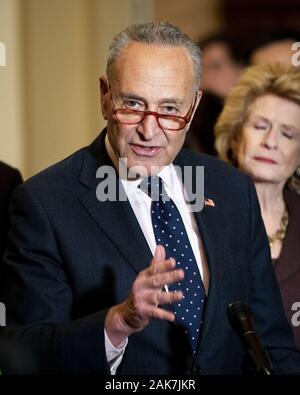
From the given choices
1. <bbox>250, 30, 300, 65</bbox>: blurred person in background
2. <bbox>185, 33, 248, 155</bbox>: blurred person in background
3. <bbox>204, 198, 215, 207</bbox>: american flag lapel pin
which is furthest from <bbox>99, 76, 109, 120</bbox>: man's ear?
<bbox>250, 30, 300, 65</bbox>: blurred person in background

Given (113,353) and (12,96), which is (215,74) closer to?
(12,96)

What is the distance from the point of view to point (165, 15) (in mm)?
3553

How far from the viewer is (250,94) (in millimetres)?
2031

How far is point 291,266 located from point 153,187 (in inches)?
19.6

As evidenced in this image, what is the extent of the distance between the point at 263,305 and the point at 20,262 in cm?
49

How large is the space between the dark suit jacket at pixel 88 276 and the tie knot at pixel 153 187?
53 mm

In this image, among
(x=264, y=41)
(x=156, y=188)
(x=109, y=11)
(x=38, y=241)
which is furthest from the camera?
(x=264, y=41)

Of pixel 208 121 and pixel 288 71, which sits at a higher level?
pixel 288 71

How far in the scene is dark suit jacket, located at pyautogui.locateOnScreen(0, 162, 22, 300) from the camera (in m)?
1.70

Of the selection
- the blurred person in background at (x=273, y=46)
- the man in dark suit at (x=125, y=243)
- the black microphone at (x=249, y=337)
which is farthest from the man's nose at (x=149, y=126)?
the blurred person in background at (x=273, y=46)

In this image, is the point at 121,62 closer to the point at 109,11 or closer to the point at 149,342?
the point at 149,342

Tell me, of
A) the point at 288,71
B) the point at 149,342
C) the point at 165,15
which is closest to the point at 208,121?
the point at 288,71

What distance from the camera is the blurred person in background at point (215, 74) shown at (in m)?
2.32
